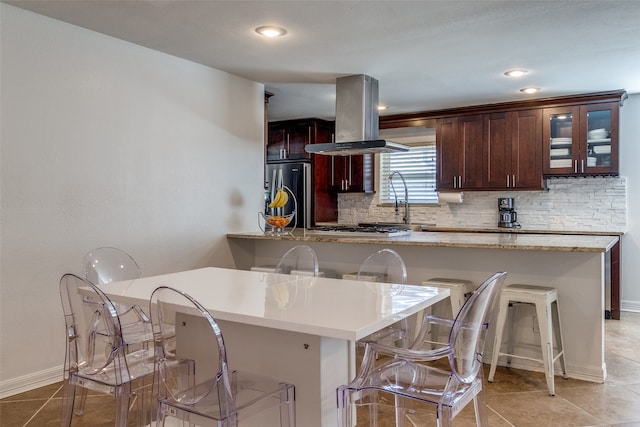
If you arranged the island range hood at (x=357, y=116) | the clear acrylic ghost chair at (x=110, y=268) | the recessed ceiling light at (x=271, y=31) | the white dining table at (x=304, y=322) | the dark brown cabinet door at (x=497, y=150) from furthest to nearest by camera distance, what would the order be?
1. the dark brown cabinet door at (x=497, y=150)
2. the island range hood at (x=357, y=116)
3. the recessed ceiling light at (x=271, y=31)
4. the clear acrylic ghost chair at (x=110, y=268)
5. the white dining table at (x=304, y=322)

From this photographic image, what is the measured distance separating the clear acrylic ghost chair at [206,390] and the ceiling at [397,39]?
6.57 ft

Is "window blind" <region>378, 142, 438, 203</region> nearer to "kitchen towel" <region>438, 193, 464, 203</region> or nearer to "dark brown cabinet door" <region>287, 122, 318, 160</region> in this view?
"kitchen towel" <region>438, 193, 464, 203</region>

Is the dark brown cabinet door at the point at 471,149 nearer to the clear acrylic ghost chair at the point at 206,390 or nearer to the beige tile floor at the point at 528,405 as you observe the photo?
the beige tile floor at the point at 528,405

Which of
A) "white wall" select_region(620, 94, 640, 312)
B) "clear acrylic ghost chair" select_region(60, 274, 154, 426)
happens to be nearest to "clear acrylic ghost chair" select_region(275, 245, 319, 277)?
"clear acrylic ghost chair" select_region(60, 274, 154, 426)

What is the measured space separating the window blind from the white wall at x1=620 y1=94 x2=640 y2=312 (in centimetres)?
216

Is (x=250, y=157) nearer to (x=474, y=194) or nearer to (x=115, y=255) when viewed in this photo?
(x=115, y=255)

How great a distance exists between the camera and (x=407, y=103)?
231 inches

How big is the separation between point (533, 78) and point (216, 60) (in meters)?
2.92

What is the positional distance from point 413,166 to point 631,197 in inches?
101

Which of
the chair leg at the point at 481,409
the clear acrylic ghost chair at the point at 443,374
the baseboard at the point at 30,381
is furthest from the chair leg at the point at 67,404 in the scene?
the chair leg at the point at 481,409

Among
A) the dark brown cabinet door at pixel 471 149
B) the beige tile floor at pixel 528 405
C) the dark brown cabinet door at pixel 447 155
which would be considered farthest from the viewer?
the dark brown cabinet door at pixel 447 155

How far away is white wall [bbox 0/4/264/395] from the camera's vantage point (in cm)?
313

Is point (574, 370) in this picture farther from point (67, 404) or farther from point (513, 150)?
point (67, 404)

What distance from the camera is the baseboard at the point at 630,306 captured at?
5480mm
